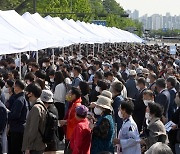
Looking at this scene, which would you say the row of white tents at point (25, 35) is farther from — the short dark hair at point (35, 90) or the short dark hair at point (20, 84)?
the short dark hair at point (35, 90)

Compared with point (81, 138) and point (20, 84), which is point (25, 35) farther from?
point (81, 138)

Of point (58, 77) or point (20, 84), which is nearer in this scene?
point (20, 84)

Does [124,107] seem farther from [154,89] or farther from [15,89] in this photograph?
[154,89]

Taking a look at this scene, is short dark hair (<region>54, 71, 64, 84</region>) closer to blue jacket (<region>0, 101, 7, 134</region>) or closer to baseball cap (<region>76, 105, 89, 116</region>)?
blue jacket (<region>0, 101, 7, 134</region>)

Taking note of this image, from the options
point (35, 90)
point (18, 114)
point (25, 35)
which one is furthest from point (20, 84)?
point (25, 35)

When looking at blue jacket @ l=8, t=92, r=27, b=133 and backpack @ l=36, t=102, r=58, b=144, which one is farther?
blue jacket @ l=8, t=92, r=27, b=133

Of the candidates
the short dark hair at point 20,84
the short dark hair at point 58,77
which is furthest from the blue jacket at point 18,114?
the short dark hair at point 58,77

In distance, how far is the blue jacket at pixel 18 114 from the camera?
8.22 metres

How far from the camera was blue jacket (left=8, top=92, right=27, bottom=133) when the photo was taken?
8.22 meters

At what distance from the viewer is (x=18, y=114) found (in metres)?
8.20

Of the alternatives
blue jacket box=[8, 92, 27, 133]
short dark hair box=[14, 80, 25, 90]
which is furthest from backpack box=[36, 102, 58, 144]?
short dark hair box=[14, 80, 25, 90]

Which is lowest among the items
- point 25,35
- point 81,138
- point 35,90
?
point 81,138

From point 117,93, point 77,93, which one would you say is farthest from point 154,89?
point 77,93

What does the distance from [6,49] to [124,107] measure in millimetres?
4273
